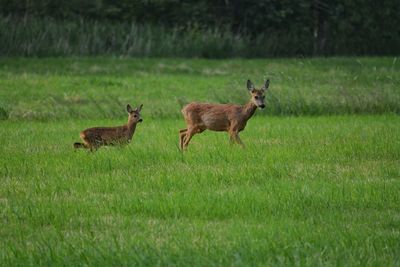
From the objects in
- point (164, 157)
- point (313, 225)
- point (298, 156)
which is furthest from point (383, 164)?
point (313, 225)

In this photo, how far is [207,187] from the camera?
37.4ft

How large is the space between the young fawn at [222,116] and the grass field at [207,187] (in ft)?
0.98

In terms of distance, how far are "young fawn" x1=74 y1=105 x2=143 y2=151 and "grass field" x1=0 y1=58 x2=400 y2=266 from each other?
0.17 meters

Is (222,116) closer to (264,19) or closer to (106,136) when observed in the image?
(106,136)

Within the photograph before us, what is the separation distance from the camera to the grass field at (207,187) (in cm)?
825

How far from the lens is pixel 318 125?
59.8 feet

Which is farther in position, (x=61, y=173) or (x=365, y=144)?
(x=365, y=144)

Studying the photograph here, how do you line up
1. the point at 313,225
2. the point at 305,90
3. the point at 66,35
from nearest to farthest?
the point at 313,225
the point at 305,90
the point at 66,35

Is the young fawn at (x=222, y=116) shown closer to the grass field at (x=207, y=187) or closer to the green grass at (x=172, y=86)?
the grass field at (x=207, y=187)

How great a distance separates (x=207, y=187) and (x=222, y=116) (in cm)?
391

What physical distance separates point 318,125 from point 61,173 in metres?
7.01

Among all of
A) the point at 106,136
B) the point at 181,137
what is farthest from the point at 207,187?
the point at 181,137

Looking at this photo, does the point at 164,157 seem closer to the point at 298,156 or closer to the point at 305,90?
the point at 298,156

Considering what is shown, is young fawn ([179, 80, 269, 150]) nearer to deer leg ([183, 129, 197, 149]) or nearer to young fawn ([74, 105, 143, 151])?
deer leg ([183, 129, 197, 149])
